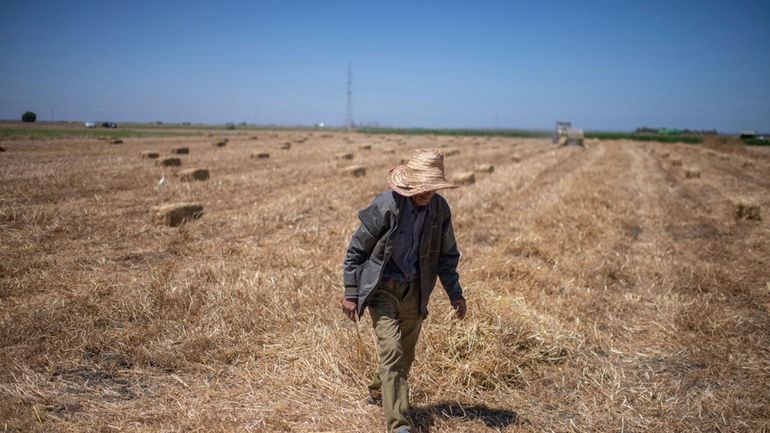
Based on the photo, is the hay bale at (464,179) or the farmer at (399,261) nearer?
the farmer at (399,261)

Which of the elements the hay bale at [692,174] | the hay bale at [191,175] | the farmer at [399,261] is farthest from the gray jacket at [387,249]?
the hay bale at [692,174]

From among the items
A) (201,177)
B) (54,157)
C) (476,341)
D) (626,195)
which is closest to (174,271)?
(476,341)

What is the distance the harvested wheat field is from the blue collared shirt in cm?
108

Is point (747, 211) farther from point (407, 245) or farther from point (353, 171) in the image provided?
point (407, 245)

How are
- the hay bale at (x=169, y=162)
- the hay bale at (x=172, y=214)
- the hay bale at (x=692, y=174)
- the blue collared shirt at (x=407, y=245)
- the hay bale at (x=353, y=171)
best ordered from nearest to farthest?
the blue collared shirt at (x=407, y=245) → the hay bale at (x=172, y=214) → the hay bale at (x=353, y=171) → the hay bale at (x=169, y=162) → the hay bale at (x=692, y=174)

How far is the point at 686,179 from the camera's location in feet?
59.6

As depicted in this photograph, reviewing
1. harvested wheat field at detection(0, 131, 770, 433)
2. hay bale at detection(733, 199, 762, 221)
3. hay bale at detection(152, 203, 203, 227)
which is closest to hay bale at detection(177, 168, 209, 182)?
harvested wheat field at detection(0, 131, 770, 433)

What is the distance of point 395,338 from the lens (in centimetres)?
327

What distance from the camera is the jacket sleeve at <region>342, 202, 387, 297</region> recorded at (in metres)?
3.34

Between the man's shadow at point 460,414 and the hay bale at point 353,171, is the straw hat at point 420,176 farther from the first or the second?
the hay bale at point 353,171

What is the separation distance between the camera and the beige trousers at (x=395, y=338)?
317cm

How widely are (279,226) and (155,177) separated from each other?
21.8 ft

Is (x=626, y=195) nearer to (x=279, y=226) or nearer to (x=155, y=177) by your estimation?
(x=279, y=226)

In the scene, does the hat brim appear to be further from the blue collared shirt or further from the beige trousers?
the beige trousers
